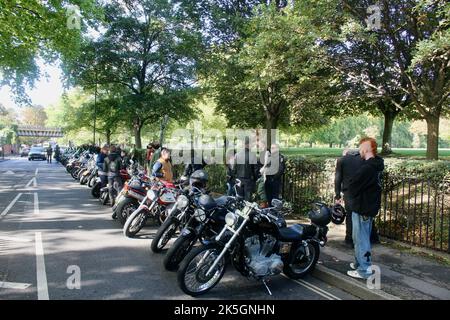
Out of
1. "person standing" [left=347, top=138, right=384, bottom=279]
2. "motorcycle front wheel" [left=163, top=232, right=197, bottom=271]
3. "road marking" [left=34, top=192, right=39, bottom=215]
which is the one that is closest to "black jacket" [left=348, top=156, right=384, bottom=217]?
"person standing" [left=347, top=138, right=384, bottom=279]

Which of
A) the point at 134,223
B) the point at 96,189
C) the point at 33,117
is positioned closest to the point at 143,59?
the point at 96,189

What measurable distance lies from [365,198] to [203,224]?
215cm

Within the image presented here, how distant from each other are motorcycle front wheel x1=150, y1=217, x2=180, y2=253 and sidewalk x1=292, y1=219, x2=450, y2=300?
93.3 inches

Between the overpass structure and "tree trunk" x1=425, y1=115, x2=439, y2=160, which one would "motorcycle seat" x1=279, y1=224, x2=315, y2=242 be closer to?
"tree trunk" x1=425, y1=115, x2=439, y2=160

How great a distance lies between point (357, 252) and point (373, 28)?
9247 millimetres

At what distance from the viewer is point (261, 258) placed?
504cm

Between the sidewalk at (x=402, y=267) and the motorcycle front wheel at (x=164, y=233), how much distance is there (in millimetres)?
2370

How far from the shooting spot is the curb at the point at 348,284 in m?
4.74

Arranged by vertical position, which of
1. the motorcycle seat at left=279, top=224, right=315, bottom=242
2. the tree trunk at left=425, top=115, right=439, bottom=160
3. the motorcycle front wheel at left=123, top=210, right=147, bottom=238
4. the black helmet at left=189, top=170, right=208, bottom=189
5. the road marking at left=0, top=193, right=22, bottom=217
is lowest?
the road marking at left=0, top=193, right=22, bottom=217

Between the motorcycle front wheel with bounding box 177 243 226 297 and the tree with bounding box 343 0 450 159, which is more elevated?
the tree with bounding box 343 0 450 159

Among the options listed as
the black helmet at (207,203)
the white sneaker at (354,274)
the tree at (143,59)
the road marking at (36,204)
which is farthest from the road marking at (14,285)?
the tree at (143,59)

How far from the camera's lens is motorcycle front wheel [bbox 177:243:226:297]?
461 centimetres

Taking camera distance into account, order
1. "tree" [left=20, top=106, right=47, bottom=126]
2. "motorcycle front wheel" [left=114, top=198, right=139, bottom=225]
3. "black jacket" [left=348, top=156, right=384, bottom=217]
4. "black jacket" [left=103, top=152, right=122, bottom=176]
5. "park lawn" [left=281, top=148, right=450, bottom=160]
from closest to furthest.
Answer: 1. "black jacket" [left=348, top=156, right=384, bottom=217]
2. "motorcycle front wheel" [left=114, top=198, right=139, bottom=225]
3. "black jacket" [left=103, top=152, right=122, bottom=176]
4. "park lawn" [left=281, top=148, right=450, bottom=160]
5. "tree" [left=20, top=106, right=47, bottom=126]

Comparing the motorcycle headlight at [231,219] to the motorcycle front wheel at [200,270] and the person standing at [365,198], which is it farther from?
the person standing at [365,198]
